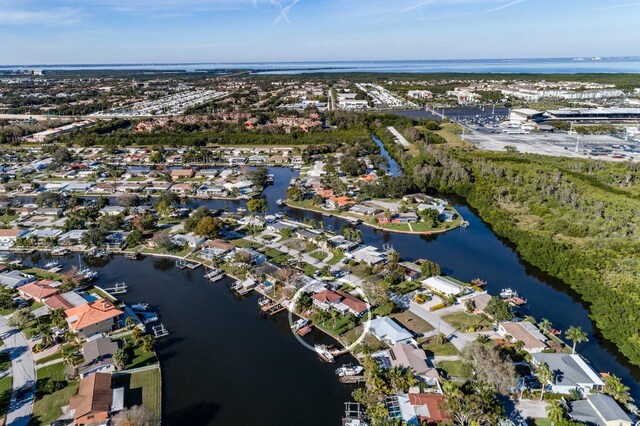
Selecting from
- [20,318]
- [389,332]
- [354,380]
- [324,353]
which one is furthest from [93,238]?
[389,332]

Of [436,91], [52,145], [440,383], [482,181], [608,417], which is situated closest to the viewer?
[608,417]

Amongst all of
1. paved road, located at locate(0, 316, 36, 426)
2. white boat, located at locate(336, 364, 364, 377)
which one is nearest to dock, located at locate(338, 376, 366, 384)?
white boat, located at locate(336, 364, 364, 377)

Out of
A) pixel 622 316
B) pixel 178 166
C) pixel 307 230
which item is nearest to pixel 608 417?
pixel 622 316

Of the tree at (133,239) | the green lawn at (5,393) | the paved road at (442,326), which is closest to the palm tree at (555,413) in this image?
the paved road at (442,326)

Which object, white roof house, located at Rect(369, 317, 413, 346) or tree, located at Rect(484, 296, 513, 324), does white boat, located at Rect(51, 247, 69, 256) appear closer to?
white roof house, located at Rect(369, 317, 413, 346)

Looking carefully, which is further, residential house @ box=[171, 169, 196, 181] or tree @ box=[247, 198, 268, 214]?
residential house @ box=[171, 169, 196, 181]

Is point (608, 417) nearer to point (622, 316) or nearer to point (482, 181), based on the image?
point (622, 316)
